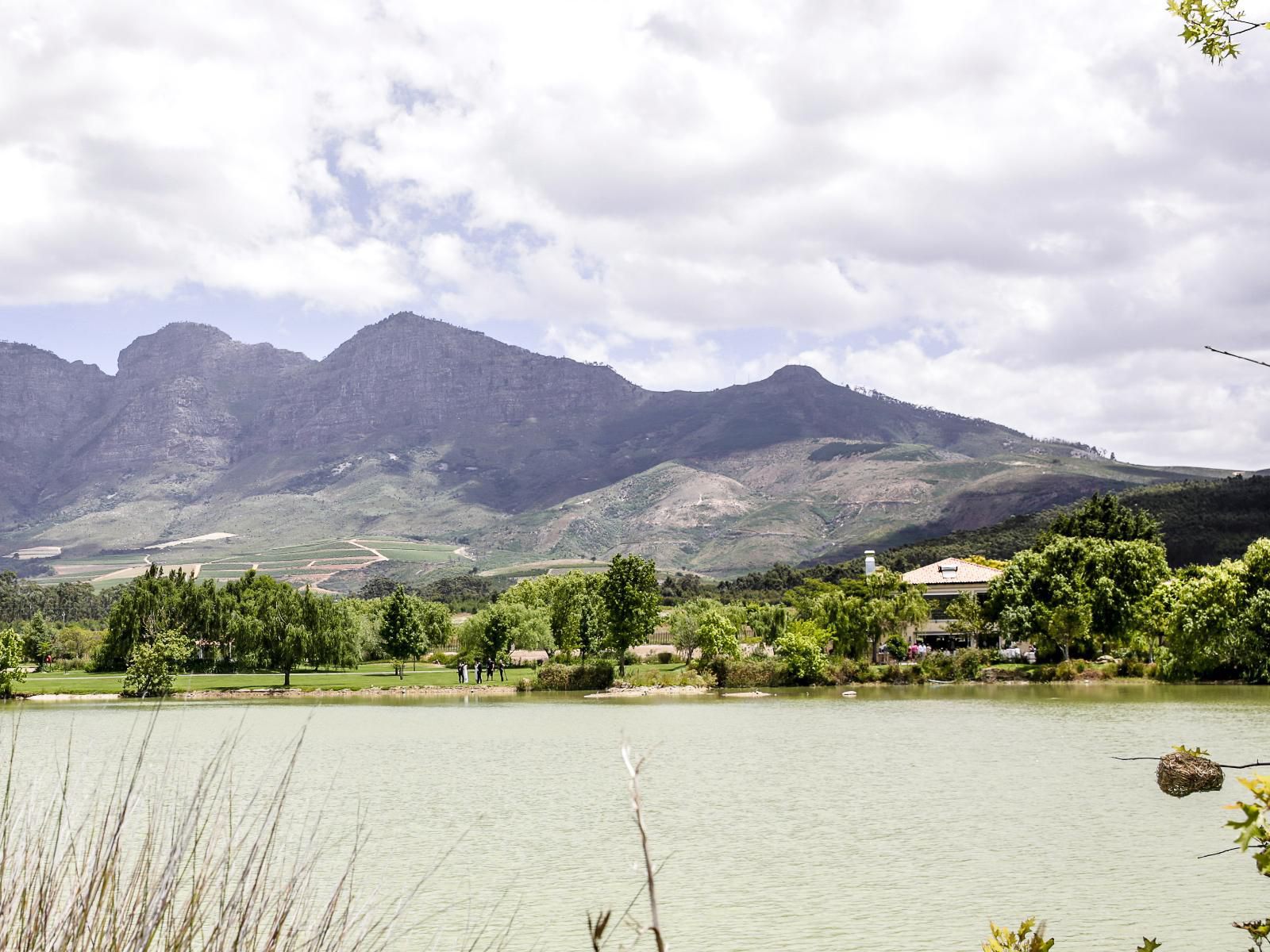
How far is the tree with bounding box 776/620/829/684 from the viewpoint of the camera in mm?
67250

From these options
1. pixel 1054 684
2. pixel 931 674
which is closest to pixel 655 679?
pixel 931 674

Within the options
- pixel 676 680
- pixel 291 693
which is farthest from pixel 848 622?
pixel 291 693

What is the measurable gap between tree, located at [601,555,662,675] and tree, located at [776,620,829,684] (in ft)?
31.6

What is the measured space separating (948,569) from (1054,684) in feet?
116

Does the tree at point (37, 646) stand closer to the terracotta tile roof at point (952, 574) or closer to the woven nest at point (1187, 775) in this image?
the terracotta tile roof at point (952, 574)

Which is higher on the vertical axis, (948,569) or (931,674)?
(948,569)

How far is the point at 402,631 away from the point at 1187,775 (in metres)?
76.6

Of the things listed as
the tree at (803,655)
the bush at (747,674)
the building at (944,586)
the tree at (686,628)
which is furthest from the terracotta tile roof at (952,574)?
the bush at (747,674)

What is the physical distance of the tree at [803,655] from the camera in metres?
67.2

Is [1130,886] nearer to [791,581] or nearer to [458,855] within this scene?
[458,855]

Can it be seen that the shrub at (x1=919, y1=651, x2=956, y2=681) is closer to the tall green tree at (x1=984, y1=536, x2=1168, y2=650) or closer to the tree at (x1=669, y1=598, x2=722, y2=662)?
the tall green tree at (x1=984, y1=536, x2=1168, y2=650)

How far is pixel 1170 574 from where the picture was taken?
75375 mm

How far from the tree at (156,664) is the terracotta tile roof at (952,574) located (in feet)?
184

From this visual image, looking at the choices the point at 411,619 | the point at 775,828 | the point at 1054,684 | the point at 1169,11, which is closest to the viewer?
the point at 1169,11
